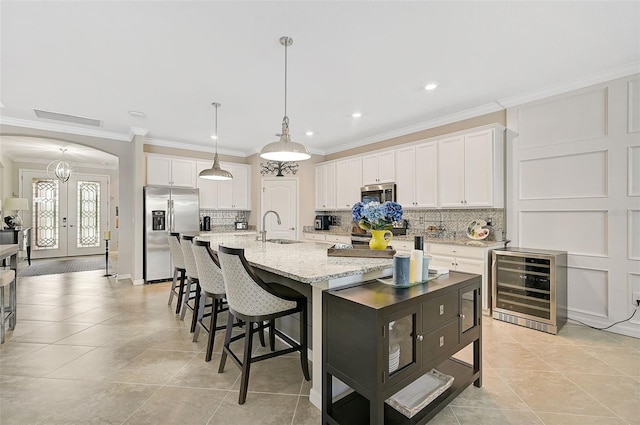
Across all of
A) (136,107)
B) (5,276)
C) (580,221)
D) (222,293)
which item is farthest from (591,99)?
(5,276)

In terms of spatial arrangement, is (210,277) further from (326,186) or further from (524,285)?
(326,186)

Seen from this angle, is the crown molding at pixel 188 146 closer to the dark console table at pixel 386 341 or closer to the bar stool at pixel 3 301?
the bar stool at pixel 3 301

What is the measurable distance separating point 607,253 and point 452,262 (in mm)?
1459

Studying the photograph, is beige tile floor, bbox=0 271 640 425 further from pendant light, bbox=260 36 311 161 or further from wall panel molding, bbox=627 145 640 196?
pendant light, bbox=260 36 311 161

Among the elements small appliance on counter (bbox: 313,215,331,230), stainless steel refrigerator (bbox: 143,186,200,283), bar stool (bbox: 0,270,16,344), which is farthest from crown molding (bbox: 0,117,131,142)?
small appliance on counter (bbox: 313,215,331,230)

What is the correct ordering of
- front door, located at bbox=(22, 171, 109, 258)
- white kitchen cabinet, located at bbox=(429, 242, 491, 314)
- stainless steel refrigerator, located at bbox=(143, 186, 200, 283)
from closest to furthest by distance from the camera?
white kitchen cabinet, located at bbox=(429, 242, 491, 314) < stainless steel refrigerator, located at bbox=(143, 186, 200, 283) < front door, located at bbox=(22, 171, 109, 258)

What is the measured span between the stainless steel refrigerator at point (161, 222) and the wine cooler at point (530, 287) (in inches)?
192

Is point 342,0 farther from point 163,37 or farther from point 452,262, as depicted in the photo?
point 452,262

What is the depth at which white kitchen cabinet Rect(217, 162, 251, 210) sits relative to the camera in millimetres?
6297

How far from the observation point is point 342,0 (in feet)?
6.64

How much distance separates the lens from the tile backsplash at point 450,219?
12.9ft

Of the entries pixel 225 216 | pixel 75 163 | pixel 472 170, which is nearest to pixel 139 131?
pixel 225 216

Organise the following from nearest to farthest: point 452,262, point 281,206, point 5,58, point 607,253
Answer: point 5,58 → point 607,253 → point 452,262 → point 281,206

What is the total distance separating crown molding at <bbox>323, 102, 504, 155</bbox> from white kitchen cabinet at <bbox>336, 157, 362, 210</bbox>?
1.37 ft
